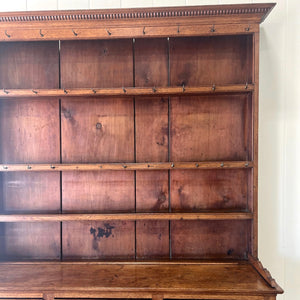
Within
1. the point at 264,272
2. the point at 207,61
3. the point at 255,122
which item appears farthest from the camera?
the point at 207,61

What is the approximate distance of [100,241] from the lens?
149 cm

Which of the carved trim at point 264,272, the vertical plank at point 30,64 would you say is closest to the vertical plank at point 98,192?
the vertical plank at point 30,64

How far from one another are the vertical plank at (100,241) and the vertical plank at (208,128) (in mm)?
515

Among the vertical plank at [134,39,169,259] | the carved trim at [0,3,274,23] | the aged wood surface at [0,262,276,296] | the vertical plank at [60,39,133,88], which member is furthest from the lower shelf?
the carved trim at [0,3,274,23]

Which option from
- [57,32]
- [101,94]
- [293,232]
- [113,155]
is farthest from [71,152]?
[293,232]

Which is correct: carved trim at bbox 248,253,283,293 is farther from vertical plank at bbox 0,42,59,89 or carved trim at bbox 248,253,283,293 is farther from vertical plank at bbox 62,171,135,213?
vertical plank at bbox 0,42,59,89

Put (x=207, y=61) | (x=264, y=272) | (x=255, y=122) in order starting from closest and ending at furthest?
(x=264, y=272) < (x=255, y=122) < (x=207, y=61)

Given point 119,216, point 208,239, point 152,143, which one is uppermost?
point 152,143

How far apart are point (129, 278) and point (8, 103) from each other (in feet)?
3.85

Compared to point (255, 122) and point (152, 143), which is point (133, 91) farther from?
point (255, 122)

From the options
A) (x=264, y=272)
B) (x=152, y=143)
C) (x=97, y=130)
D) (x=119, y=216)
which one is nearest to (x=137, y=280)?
(x=119, y=216)

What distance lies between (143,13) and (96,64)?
392 millimetres

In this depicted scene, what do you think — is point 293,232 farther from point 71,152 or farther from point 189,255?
point 71,152

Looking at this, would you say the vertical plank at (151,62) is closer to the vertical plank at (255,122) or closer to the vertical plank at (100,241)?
the vertical plank at (255,122)
